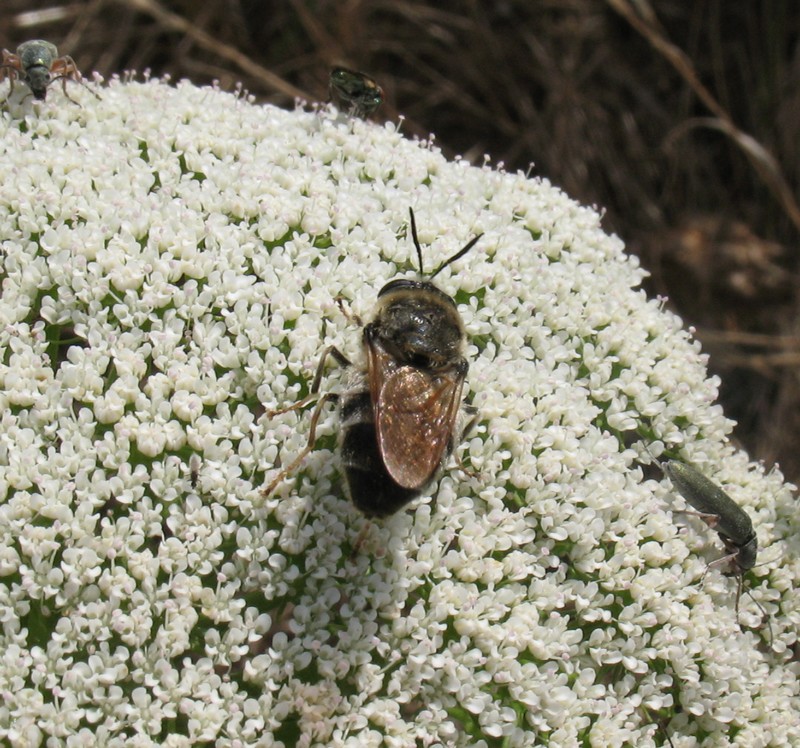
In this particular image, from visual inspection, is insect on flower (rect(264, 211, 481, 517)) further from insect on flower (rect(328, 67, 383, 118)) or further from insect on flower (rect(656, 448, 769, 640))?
insect on flower (rect(328, 67, 383, 118))

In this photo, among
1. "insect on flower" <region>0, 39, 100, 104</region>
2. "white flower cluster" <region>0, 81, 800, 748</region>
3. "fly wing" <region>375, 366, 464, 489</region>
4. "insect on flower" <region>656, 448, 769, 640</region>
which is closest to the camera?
"fly wing" <region>375, 366, 464, 489</region>

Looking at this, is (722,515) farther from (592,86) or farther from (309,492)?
(592,86)

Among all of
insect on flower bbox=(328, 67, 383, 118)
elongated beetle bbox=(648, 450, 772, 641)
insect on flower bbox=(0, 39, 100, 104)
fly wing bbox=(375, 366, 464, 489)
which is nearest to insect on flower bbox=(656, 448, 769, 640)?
elongated beetle bbox=(648, 450, 772, 641)

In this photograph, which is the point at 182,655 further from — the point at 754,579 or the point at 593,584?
the point at 754,579

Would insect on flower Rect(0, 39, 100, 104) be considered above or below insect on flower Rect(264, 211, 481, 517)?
above

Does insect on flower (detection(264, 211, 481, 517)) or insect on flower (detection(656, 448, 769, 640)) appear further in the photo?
insect on flower (detection(656, 448, 769, 640))
